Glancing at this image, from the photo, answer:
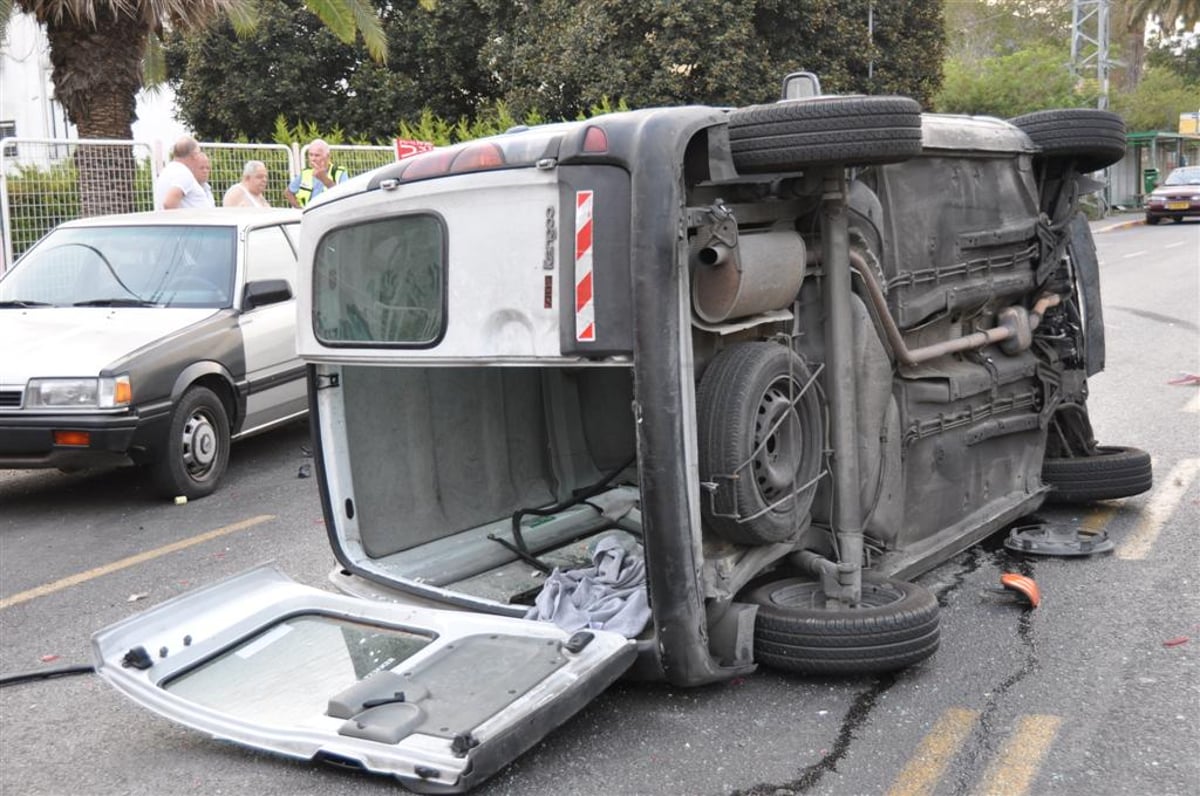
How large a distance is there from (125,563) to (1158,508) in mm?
5593

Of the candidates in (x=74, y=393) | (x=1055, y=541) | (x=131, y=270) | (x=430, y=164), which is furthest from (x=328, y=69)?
(x=430, y=164)

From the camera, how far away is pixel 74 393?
748 cm

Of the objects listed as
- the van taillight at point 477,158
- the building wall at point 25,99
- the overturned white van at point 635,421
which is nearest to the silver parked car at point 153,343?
the overturned white van at point 635,421

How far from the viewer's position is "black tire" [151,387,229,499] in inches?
311

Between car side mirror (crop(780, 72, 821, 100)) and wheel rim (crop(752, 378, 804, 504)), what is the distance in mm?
1168

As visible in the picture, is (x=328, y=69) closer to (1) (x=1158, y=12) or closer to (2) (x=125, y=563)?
(2) (x=125, y=563)

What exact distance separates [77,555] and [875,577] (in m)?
4.41

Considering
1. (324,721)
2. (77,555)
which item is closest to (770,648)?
(324,721)

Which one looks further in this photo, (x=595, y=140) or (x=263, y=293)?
(x=263, y=293)

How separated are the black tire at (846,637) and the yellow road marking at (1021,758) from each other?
45 centimetres

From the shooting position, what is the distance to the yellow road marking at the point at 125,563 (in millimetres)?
6230

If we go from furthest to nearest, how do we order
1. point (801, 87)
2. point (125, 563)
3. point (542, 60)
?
1. point (542, 60)
2. point (125, 563)
3. point (801, 87)

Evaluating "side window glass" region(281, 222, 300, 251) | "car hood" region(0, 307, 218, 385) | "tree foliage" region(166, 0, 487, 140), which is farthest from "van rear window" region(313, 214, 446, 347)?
"tree foliage" region(166, 0, 487, 140)

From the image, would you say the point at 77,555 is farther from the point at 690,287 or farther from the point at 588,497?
the point at 690,287
